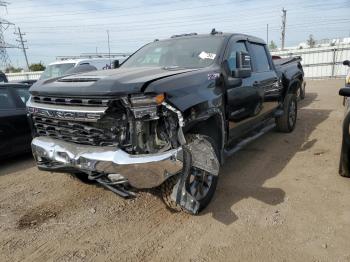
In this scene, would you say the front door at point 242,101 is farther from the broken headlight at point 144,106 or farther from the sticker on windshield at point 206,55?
the broken headlight at point 144,106

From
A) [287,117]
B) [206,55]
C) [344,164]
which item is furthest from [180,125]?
[287,117]

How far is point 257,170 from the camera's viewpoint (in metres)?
4.78

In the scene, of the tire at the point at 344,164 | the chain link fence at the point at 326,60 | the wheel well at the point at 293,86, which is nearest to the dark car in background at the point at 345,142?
the tire at the point at 344,164

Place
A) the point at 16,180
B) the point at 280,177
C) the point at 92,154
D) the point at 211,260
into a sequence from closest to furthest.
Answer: the point at 211,260
the point at 92,154
the point at 280,177
the point at 16,180

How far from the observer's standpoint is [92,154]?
3.04 metres

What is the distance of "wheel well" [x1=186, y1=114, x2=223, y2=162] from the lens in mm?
3565

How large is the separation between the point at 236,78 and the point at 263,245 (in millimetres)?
2022

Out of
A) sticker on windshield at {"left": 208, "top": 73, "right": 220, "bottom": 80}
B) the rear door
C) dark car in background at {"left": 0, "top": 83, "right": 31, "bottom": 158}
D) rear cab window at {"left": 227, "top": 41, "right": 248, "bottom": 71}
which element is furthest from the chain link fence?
dark car in background at {"left": 0, "top": 83, "right": 31, "bottom": 158}

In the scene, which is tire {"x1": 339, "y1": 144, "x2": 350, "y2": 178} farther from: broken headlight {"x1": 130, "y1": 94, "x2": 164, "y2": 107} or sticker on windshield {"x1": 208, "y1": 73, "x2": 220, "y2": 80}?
broken headlight {"x1": 130, "y1": 94, "x2": 164, "y2": 107}

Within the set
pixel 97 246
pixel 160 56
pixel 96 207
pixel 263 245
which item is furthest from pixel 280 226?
pixel 160 56

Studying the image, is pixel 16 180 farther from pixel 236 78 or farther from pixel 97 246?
pixel 236 78

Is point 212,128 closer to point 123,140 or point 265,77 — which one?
point 123,140

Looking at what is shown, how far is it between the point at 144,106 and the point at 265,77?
3.09 metres

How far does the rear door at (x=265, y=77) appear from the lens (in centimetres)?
520
